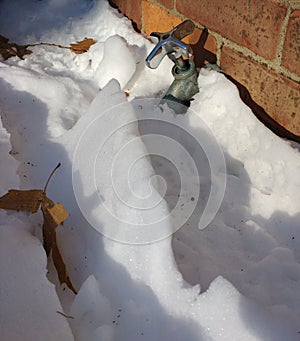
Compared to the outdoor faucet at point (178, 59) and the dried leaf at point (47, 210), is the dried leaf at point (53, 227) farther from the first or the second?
the outdoor faucet at point (178, 59)

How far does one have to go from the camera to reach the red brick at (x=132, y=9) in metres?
1.46

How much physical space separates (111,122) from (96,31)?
740 mm

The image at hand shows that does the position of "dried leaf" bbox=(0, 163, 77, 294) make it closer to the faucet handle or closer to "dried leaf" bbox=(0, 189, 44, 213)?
"dried leaf" bbox=(0, 189, 44, 213)

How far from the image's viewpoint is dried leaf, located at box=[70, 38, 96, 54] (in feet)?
4.94

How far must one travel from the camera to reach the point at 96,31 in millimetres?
1572

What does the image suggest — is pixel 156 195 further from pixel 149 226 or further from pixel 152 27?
pixel 152 27

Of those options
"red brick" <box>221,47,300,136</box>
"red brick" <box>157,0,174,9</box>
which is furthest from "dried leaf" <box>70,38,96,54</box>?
"red brick" <box>221,47,300,136</box>

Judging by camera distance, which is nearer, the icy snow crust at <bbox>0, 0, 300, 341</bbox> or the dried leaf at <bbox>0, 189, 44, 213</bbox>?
the icy snow crust at <bbox>0, 0, 300, 341</bbox>

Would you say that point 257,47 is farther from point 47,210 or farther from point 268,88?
point 47,210

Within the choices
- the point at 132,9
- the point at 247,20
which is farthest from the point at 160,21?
the point at 247,20

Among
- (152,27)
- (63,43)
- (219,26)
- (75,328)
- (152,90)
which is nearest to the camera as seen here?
(75,328)

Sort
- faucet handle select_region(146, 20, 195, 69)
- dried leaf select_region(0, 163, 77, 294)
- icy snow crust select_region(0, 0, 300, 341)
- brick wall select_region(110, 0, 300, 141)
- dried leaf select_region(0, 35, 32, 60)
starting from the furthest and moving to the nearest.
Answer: dried leaf select_region(0, 35, 32, 60) → faucet handle select_region(146, 20, 195, 69) → brick wall select_region(110, 0, 300, 141) → dried leaf select_region(0, 163, 77, 294) → icy snow crust select_region(0, 0, 300, 341)

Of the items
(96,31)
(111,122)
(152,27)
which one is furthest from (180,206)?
(96,31)

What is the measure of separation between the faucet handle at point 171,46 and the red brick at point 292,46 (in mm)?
228
